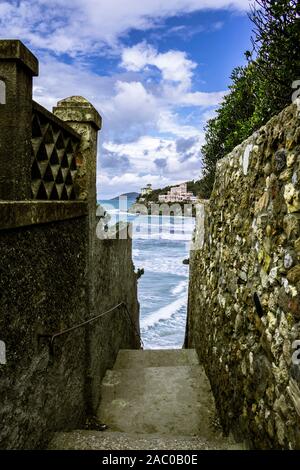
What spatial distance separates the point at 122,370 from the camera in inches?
225

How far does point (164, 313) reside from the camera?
1772 centimetres

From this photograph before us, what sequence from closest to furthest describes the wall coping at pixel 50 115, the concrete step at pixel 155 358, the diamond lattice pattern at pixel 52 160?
the wall coping at pixel 50 115 < the diamond lattice pattern at pixel 52 160 < the concrete step at pixel 155 358

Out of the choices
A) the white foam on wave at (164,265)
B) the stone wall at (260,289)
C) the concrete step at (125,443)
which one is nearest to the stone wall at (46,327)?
the concrete step at (125,443)

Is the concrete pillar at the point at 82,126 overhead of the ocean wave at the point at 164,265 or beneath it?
overhead

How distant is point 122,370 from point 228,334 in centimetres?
261

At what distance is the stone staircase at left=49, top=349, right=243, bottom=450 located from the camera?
→ 3.26 metres

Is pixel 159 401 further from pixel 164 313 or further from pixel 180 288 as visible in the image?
pixel 180 288

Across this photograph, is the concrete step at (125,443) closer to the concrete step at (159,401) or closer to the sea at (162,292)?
the concrete step at (159,401)

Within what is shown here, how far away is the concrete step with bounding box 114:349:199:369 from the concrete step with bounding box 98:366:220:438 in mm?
647

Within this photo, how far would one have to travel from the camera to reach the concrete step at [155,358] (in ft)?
20.7

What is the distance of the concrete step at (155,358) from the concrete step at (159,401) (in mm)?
647

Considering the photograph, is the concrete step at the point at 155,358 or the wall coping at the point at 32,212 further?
the concrete step at the point at 155,358

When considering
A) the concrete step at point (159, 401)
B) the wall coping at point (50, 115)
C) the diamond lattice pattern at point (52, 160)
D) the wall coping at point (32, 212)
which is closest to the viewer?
the wall coping at point (32, 212)

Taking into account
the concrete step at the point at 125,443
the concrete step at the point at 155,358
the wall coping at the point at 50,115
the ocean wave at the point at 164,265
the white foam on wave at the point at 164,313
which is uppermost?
the wall coping at the point at 50,115
